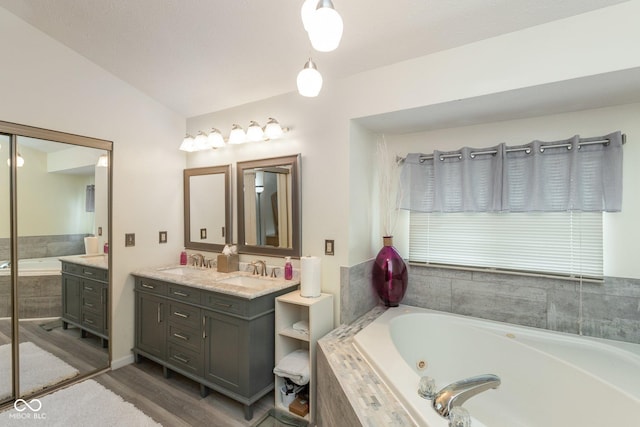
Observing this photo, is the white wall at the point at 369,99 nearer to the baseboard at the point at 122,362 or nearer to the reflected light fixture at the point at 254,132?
the reflected light fixture at the point at 254,132

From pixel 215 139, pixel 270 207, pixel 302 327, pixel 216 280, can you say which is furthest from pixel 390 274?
pixel 215 139

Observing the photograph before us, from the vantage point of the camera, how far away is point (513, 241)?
7.49 feet

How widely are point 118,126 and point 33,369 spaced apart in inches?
79.9

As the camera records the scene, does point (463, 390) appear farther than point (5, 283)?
No

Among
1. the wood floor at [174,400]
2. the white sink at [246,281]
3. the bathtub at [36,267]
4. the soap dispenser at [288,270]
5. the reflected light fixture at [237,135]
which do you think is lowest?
the wood floor at [174,400]

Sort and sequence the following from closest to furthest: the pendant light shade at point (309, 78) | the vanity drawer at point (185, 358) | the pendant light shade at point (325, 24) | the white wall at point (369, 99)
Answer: the pendant light shade at point (325, 24)
the pendant light shade at point (309, 78)
the white wall at point (369, 99)
the vanity drawer at point (185, 358)

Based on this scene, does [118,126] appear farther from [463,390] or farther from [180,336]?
[463,390]

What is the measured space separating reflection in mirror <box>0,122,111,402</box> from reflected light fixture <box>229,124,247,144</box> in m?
1.08

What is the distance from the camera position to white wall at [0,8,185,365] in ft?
7.00

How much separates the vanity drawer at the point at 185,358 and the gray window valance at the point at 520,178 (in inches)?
82.3

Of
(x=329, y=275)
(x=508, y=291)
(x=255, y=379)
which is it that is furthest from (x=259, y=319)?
(x=508, y=291)

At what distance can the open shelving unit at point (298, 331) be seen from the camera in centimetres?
204

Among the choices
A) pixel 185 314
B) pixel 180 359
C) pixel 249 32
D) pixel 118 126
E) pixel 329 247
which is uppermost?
pixel 249 32

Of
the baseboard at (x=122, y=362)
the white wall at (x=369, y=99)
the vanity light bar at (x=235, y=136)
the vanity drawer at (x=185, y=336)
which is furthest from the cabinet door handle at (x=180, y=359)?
the vanity light bar at (x=235, y=136)
